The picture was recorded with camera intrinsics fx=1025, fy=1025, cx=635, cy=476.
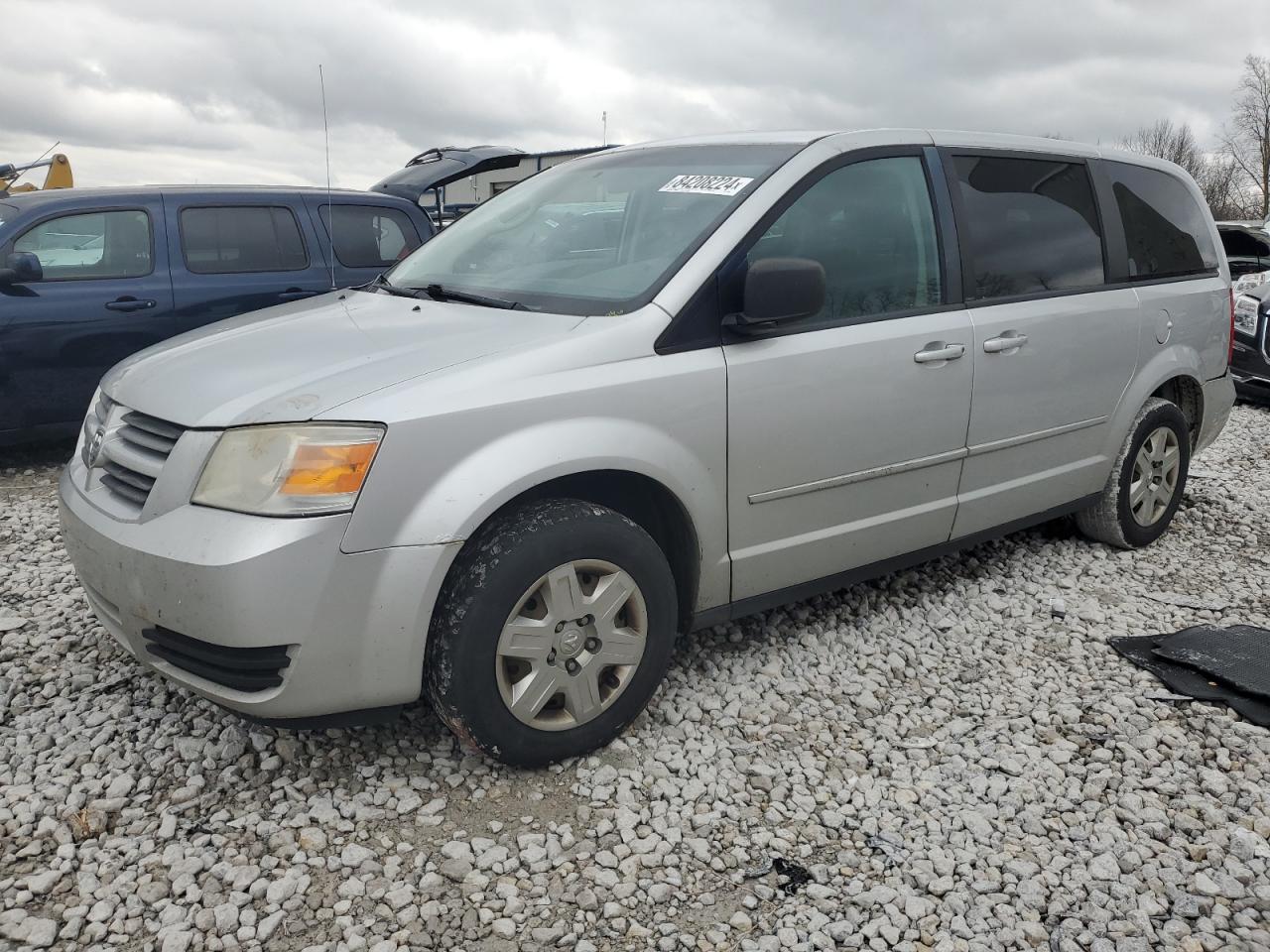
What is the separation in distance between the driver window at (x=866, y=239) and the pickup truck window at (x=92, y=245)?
4544mm

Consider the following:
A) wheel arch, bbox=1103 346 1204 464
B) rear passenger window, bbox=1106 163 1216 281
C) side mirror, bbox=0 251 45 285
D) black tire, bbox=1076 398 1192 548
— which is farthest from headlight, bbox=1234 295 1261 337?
side mirror, bbox=0 251 45 285

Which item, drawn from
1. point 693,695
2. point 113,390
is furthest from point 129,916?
point 693,695

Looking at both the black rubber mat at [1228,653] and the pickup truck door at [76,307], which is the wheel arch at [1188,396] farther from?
the pickup truck door at [76,307]

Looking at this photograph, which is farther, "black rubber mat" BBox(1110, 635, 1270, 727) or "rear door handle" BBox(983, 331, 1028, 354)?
"rear door handle" BBox(983, 331, 1028, 354)

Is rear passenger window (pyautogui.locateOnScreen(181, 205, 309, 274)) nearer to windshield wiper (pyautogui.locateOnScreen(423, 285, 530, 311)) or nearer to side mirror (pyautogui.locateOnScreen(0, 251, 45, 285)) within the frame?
side mirror (pyautogui.locateOnScreen(0, 251, 45, 285))

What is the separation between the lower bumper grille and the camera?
96.8 inches

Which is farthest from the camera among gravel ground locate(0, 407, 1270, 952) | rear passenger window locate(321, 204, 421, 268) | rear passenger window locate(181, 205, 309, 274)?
rear passenger window locate(321, 204, 421, 268)

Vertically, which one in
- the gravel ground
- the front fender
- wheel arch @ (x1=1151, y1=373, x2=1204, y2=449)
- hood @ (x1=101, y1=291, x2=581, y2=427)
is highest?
hood @ (x1=101, y1=291, x2=581, y2=427)

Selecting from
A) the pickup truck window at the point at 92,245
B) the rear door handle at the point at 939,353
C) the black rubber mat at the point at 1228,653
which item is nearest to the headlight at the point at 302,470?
the rear door handle at the point at 939,353

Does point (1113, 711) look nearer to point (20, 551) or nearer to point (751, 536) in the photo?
point (751, 536)

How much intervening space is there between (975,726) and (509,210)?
2433 mm

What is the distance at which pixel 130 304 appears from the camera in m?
6.04

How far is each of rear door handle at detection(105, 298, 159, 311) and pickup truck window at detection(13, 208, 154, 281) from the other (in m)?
0.17

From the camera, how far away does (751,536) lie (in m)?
3.14
